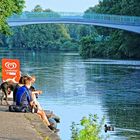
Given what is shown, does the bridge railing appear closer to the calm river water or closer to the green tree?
the calm river water

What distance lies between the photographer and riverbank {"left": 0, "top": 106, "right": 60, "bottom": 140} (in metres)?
11.0

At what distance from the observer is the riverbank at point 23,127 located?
11.0m

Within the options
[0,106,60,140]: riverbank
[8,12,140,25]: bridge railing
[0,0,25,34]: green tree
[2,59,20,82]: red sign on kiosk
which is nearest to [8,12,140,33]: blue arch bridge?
[8,12,140,25]: bridge railing

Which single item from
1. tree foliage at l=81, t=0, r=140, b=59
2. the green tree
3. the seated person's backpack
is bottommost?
tree foliage at l=81, t=0, r=140, b=59

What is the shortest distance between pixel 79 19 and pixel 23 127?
58.2m

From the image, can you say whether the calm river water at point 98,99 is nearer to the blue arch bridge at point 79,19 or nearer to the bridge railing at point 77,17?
the blue arch bridge at point 79,19

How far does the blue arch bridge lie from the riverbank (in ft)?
171

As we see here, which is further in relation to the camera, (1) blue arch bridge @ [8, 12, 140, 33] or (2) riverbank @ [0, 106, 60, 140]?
(1) blue arch bridge @ [8, 12, 140, 33]

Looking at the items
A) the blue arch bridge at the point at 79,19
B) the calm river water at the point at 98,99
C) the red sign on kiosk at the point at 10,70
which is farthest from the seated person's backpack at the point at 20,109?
the blue arch bridge at the point at 79,19

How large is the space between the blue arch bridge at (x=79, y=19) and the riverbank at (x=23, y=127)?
52173 millimetres

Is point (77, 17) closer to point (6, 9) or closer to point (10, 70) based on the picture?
point (6, 9)

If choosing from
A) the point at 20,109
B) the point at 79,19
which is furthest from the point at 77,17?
the point at 20,109

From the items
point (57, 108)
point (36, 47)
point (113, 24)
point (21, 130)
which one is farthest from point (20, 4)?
point (36, 47)

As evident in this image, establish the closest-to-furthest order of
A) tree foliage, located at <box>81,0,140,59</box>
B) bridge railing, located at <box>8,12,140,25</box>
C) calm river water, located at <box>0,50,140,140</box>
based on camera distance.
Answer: calm river water, located at <box>0,50,140,140</box>
bridge railing, located at <box>8,12,140,25</box>
tree foliage, located at <box>81,0,140,59</box>
